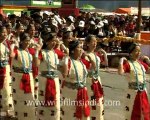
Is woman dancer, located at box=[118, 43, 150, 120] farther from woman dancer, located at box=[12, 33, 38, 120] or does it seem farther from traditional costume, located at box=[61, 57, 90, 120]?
woman dancer, located at box=[12, 33, 38, 120]

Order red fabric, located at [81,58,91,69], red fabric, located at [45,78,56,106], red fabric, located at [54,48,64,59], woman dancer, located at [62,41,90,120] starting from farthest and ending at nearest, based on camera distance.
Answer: red fabric, located at [54,48,64,59], red fabric, located at [45,78,56,106], red fabric, located at [81,58,91,69], woman dancer, located at [62,41,90,120]

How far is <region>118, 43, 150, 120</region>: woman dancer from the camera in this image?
6.69 metres

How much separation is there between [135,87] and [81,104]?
0.78 metres

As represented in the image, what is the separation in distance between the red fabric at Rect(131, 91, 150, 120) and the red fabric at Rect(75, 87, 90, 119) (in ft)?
2.17

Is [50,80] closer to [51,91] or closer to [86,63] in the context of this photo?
[51,91]

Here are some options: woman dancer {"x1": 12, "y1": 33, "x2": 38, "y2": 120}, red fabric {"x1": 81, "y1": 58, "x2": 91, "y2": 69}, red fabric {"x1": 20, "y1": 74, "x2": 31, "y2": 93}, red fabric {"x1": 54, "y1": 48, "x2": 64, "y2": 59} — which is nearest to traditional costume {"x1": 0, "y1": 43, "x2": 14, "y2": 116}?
woman dancer {"x1": 12, "y1": 33, "x2": 38, "y2": 120}

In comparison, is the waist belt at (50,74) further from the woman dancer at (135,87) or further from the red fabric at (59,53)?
the woman dancer at (135,87)

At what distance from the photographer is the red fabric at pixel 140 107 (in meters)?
6.68

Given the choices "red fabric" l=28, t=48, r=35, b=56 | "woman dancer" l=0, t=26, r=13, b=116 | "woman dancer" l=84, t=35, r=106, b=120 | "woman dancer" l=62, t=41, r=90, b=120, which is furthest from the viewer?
"woman dancer" l=0, t=26, r=13, b=116

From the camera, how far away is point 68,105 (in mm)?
6684

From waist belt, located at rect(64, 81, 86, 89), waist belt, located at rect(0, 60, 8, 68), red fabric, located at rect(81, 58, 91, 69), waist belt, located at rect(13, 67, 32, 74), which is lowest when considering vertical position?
waist belt, located at rect(64, 81, 86, 89)

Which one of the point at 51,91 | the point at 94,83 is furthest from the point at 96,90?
the point at 51,91

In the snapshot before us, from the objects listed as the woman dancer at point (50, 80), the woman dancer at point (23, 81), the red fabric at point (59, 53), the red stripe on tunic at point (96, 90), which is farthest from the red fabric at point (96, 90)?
the woman dancer at point (23, 81)

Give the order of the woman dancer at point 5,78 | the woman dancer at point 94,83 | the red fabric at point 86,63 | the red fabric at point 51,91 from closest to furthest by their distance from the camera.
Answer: the red fabric at point 86,63, the woman dancer at point 94,83, the red fabric at point 51,91, the woman dancer at point 5,78
